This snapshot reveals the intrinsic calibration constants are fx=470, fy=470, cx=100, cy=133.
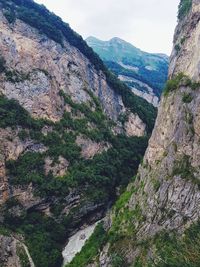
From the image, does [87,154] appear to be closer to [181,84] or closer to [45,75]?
[45,75]

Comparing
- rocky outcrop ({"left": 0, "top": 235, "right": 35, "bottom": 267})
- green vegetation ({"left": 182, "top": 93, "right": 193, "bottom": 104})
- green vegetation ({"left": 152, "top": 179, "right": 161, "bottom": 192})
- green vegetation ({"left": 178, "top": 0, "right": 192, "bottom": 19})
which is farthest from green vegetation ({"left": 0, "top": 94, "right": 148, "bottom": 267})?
green vegetation ({"left": 178, "top": 0, "right": 192, "bottom": 19})

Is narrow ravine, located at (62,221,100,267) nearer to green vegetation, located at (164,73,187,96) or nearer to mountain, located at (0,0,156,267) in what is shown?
mountain, located at (0,0,156,267)

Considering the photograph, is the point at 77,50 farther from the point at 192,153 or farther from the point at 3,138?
the point at 192,153

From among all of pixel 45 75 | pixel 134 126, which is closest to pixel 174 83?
pixel 45 75

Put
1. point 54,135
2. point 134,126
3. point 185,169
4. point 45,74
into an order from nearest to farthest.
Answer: point 185,169, point 54,135, point 45,74, point 134,126

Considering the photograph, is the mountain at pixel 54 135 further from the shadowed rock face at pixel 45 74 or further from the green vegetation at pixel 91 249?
the green vegetation at pixel 91 249

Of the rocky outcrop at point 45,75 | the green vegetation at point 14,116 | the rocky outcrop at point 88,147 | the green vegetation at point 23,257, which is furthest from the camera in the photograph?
the rocky outcrop at point 88,147

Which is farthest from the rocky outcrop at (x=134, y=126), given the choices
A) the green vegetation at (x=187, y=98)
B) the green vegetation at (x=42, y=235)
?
the green vegetation at (x=187, y=98)
